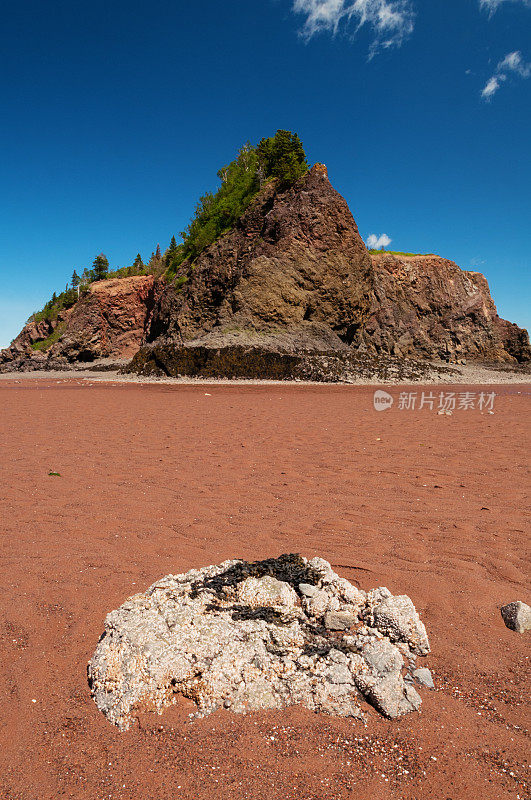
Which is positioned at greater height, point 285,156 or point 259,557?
point 285,156

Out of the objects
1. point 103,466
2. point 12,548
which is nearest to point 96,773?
point 12,548

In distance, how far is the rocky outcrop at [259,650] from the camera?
6.53 ft

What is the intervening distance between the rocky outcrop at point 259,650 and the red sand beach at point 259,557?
0.08 metres

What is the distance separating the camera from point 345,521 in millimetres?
4332

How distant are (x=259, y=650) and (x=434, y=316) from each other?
54.5 m

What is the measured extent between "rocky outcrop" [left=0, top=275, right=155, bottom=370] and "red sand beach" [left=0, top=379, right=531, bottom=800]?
46009 mm

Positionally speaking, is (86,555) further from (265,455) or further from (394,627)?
(265,455)

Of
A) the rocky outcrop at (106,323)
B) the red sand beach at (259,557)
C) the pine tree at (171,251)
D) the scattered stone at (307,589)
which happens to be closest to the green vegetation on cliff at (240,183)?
the pine tree at (171,251)

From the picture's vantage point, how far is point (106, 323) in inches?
2047

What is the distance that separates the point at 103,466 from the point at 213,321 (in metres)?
29.9

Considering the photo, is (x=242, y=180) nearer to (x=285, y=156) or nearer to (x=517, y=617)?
(x=285, y=156)

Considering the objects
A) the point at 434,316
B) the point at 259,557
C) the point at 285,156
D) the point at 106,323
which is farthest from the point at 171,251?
the point at 259,557

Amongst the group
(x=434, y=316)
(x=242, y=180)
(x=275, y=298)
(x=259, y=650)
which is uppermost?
(x=242, y=180)

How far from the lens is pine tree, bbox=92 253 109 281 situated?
57219 millimetres
